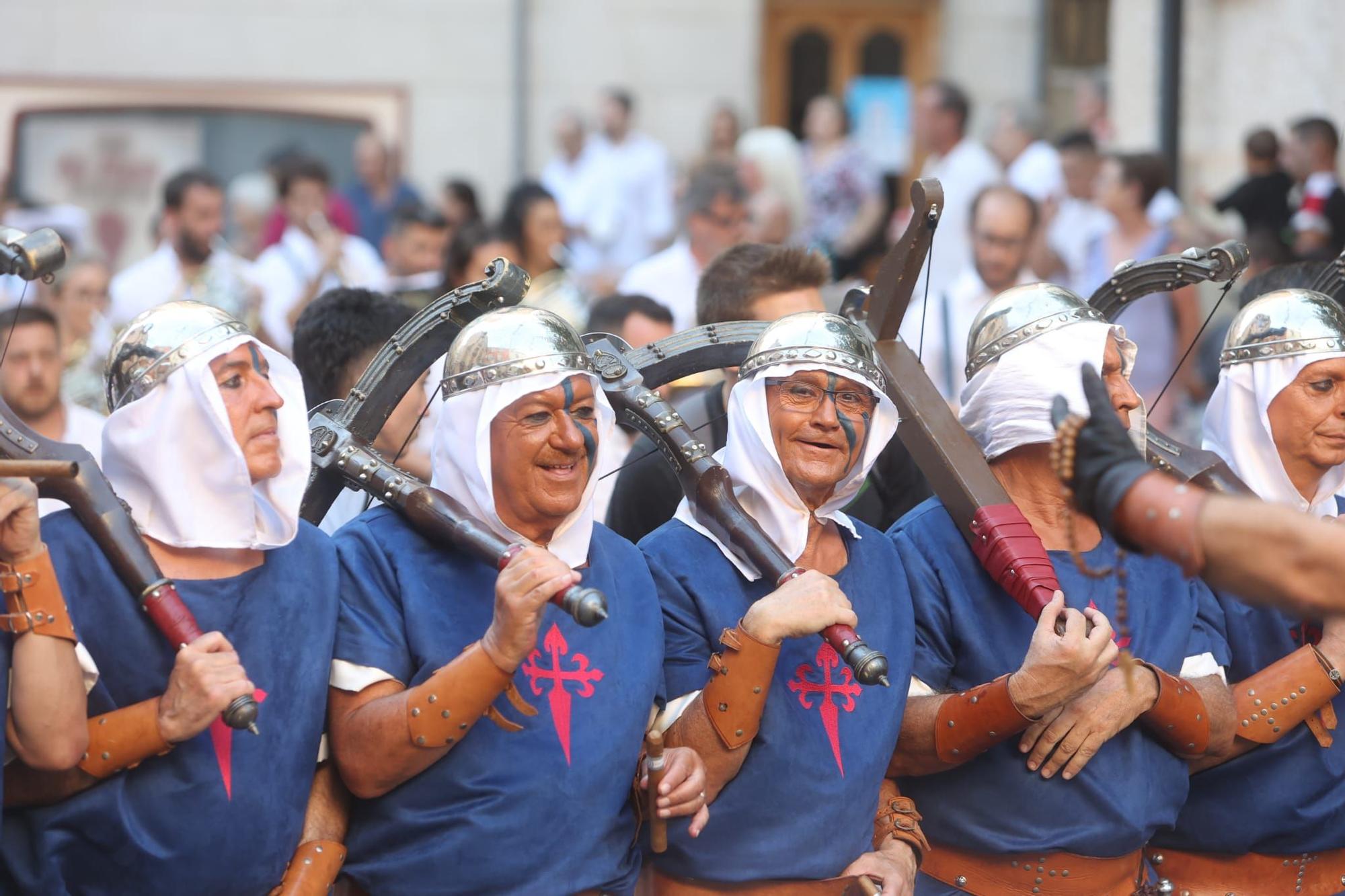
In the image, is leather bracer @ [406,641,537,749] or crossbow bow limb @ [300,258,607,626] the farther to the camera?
crossbow bow limb @ [300,258,607,626]

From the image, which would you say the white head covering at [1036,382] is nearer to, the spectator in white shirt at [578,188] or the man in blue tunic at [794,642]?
the man in blue tunic at [794,642]

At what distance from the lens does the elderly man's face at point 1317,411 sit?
4496mm

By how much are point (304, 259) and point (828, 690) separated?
6774 millimetres

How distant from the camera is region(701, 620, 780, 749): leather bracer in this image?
12.1 ft

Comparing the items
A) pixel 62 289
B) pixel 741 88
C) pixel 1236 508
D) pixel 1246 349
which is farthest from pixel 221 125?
pixel 1236 508

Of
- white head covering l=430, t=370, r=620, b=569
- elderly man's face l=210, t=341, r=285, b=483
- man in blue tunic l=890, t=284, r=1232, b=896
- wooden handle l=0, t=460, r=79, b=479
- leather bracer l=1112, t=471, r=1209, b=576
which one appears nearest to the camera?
leather bracer l=1112, t=471, r=1209, b=576

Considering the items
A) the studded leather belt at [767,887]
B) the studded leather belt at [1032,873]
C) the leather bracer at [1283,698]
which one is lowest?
the studded leather belt at [1032,873]

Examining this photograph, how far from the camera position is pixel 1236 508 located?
285 centimetres

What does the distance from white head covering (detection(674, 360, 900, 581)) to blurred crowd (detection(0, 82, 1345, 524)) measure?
79cm

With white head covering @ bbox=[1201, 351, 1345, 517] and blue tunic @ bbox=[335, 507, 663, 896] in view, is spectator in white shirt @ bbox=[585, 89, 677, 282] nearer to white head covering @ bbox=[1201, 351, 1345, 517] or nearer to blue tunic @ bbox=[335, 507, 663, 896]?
white head covering @ bbox=[1201, 351, 1345, 517]

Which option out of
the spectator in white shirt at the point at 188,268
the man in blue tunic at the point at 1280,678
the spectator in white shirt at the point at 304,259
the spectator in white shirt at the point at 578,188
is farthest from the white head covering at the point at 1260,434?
the spectator in white shirt at the point at 578,188

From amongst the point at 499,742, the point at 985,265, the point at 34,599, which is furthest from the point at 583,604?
the point at 985,265

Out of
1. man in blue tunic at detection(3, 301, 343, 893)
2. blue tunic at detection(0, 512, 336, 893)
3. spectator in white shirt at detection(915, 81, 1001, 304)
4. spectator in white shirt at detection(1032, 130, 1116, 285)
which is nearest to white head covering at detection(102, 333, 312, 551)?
man in blue tunic at detection(3, 301, 343, 893)

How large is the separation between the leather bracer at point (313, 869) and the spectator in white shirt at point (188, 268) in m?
5.12
